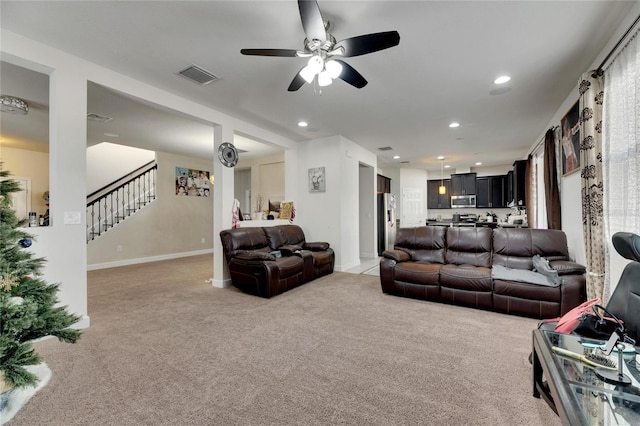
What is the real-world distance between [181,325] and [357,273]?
11.0 ft

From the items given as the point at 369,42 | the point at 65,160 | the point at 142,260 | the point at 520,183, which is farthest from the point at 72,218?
the point at 520,183

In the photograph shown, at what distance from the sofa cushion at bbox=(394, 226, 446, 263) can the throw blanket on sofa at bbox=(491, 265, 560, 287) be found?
863 millimetres

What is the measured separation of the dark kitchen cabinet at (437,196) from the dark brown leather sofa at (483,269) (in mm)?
5798

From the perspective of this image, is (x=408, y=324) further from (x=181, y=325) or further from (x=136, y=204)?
(x=136, y=204)

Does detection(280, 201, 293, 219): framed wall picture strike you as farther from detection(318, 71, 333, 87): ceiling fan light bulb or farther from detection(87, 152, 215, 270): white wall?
detection(318, 71, 333, 87): ceiling fan light bulb

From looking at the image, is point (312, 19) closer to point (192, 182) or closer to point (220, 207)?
point (220, 207)

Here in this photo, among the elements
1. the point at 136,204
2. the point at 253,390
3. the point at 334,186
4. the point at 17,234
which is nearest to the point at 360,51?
the point at 17,234

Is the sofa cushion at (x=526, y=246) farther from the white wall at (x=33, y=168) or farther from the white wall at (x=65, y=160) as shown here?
the white wall at (x=33, y=168)

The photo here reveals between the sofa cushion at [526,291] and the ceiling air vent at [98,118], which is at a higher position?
the ceiling air vent at [98,118]

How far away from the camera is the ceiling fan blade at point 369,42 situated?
6.18ft

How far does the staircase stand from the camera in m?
6.68

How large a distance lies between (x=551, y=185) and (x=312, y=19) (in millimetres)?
4427

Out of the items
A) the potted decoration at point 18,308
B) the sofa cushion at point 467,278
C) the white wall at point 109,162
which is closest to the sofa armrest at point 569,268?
the sofa cushion at point 467,278

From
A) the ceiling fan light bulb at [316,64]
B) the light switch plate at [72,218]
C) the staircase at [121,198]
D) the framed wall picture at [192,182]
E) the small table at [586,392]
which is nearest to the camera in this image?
the small table at [586,392]
